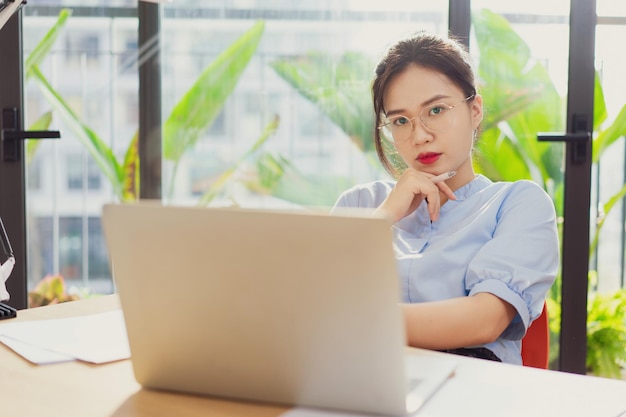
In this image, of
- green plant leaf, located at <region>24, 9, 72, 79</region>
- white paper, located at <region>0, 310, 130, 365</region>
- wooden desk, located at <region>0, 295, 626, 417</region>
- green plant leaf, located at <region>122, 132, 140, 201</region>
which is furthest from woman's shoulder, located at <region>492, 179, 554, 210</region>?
green plant leaf, located at <region>24, 9, 72, 79</region>

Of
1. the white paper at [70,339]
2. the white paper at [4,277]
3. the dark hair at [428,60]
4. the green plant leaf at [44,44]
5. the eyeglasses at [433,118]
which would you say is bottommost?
the white paper at [70,339]

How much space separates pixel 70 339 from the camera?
1.26m

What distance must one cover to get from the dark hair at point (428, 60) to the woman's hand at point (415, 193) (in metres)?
0.21

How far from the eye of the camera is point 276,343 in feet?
2.86

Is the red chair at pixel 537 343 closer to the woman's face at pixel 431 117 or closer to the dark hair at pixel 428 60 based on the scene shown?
the woman's face at pixel 431 117

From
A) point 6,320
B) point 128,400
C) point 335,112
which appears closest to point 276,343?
point 128,400

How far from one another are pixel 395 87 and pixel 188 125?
4.13ft

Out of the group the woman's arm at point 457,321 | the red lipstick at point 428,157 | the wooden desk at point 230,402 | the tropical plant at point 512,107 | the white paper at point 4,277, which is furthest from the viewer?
the tropical plant at point 512,107

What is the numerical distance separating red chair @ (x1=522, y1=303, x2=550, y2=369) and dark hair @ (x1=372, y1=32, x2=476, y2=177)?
51cm

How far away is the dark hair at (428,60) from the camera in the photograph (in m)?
1.65

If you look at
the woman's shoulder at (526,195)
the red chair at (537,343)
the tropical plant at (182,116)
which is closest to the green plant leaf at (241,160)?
the tropical plant at (182,116)

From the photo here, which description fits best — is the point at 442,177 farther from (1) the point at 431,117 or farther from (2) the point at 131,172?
(2) the point at 131,172

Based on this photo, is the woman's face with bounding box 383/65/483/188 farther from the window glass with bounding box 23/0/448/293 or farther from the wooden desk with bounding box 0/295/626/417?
the window glass with bounding box 23/0/448/293

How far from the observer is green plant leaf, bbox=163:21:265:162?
277cm
